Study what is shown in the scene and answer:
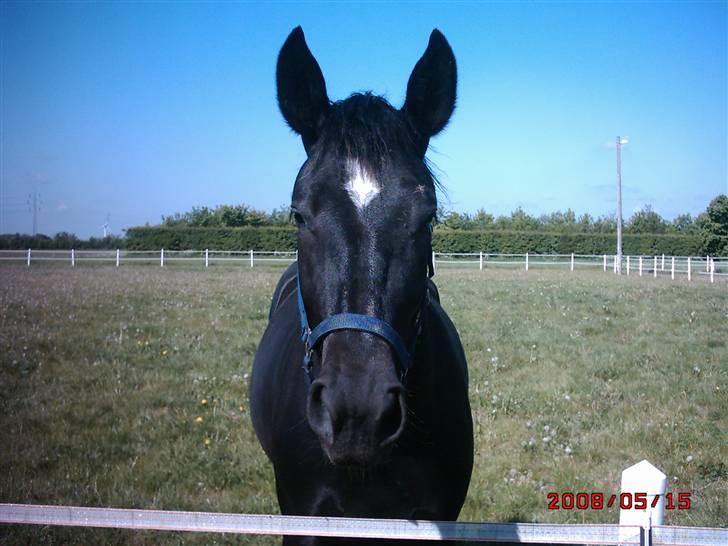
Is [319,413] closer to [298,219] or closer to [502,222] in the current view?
[298,219]

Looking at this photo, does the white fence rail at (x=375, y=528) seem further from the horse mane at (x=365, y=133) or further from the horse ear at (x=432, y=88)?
the horse ear at (x=432, y=88)

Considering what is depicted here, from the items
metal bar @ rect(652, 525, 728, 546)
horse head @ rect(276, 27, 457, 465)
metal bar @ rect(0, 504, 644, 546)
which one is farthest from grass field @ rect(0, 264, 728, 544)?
horse head @ rect(276, 27, 457, 465)

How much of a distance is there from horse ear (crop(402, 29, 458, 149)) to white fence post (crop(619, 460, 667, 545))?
5.01 feet

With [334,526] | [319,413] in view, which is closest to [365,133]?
[319,413]

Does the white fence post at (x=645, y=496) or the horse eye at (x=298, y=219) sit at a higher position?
the horse eye at (x=298, y=219)

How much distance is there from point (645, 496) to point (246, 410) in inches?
198

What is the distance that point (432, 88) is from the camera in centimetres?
247

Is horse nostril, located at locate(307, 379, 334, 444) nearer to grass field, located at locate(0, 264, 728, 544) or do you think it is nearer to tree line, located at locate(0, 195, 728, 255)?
grass field, located at locate(0, 264, 728, 544)

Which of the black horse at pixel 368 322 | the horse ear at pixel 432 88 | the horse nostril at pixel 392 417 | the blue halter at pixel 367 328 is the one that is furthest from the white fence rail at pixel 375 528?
the horse ear at pixel 432 88

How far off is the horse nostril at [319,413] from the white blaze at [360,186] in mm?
637

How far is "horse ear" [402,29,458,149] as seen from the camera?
8.03 feet

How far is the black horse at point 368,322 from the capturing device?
1.69m

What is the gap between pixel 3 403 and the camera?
626 centimetres

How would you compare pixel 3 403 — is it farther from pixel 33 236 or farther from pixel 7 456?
pixel 33 236
